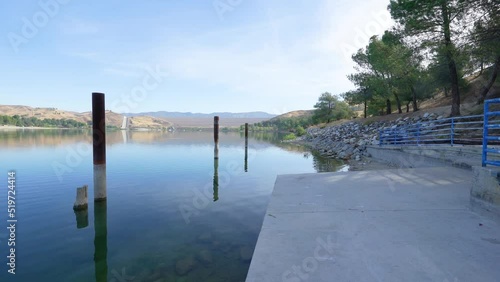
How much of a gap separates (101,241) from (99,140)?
3.53m

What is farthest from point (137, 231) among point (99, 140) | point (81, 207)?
point (99, 140)

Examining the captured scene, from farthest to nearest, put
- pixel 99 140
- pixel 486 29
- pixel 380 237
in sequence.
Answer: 1. pixel 486 29
2. pixel 99 140
3. pixel 380 237

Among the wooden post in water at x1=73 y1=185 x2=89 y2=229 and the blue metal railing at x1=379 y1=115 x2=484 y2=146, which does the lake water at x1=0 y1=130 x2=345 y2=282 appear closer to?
the wooden post in water at x1=73 y1=185 x2=89 y2=229

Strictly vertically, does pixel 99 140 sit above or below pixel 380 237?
above

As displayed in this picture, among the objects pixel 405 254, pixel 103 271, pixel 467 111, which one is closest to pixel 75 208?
pixel 103 271

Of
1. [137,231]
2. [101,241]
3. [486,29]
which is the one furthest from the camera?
[486,29]

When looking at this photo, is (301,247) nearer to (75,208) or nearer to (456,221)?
(456,221)

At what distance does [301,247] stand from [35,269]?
215 inches

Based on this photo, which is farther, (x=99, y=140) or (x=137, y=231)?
(x=99, y=140)

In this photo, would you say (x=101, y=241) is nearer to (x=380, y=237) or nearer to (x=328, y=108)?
(x=380, y=237)

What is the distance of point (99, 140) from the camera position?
8.84m

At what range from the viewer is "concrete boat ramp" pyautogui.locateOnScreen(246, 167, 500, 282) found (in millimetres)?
3200

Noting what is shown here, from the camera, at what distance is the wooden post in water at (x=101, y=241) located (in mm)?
5367

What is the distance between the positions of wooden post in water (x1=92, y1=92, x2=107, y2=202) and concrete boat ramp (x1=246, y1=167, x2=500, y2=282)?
6.05m
